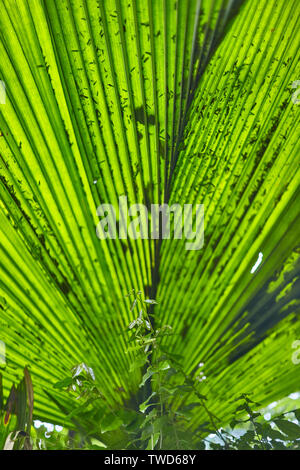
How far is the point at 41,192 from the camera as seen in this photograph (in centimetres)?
69

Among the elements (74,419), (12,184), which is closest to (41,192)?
(12,184)

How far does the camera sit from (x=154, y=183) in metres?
0.72

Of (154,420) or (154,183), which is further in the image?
(154,183)

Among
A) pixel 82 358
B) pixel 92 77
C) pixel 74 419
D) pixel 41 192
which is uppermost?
pixel 92 77

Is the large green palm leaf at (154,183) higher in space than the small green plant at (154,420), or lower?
higher

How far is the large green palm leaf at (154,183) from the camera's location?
2.01ft

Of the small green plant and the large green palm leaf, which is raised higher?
the large green palm leaf

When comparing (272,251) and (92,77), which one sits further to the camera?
(272,251)

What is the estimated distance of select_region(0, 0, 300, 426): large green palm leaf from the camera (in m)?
0.61

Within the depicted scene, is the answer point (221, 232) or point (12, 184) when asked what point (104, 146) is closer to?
point (12, 184)

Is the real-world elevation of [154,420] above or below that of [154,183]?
below

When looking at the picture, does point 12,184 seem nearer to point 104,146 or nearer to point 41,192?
point 41,192

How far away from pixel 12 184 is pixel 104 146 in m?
0.19

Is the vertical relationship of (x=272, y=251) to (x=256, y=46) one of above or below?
below
